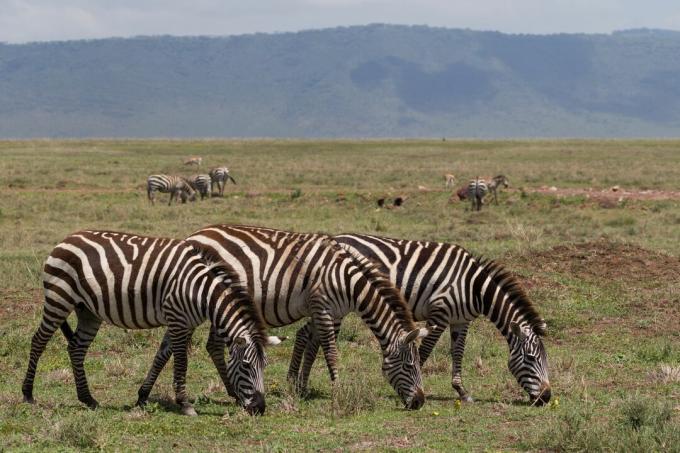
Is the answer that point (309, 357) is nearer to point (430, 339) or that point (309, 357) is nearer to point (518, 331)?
point (430, 339)

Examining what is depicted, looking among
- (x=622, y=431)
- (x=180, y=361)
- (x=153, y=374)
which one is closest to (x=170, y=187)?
(x=153, y=374)

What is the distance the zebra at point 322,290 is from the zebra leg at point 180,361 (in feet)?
3.24

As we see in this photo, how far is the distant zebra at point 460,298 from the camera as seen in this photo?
9.98 metres

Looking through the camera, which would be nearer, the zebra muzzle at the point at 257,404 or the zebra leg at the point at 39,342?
the zebra muzzle at the point at 257,404

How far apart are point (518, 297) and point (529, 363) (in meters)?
0.73

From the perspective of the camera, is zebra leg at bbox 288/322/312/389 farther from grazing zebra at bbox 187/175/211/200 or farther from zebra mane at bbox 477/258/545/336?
grazing zebra at bbox 187/175/211/200

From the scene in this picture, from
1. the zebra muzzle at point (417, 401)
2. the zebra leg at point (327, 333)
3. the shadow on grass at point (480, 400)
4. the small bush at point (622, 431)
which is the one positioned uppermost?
the zebra leg at point (327, 333)

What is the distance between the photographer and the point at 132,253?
32.3ft

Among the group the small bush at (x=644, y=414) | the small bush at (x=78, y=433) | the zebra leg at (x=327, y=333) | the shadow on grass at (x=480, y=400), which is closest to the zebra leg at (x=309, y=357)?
the zebra leg at (x=327, y=333)

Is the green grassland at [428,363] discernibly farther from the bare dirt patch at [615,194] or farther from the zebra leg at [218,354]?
the bare dirt patch at [615,194]

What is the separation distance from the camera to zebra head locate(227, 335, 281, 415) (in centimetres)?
900

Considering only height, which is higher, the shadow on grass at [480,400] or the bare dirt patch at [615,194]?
the bare dirt patch at [615,194]

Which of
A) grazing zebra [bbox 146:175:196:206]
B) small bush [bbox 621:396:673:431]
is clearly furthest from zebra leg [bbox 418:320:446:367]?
grazing zebra [bbox 146:175:196:206]

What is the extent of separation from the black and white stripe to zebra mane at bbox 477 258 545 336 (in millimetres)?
1210
